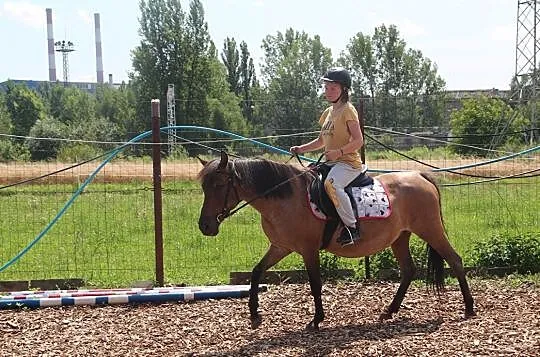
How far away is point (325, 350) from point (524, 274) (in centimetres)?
433

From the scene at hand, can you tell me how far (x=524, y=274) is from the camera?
858 cm

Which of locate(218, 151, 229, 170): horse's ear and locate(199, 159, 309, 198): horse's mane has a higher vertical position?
locate(218, 151, 229, 170): horse's ear

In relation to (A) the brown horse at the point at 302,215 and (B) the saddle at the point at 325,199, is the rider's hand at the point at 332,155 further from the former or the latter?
(A) the brown horse at the point at 302,215

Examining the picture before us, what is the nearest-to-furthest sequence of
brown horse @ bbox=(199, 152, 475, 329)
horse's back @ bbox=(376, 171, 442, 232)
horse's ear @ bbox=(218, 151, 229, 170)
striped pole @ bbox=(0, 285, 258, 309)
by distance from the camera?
horse's ear @ bbox=(218, 151, 229, 170) < brown horse @ bbox=(199, 152, 475, 329) < horse's back @ bbox=(376, 171, 442, 232) < striped pole @ bbox=(0, 285, 258, 309)

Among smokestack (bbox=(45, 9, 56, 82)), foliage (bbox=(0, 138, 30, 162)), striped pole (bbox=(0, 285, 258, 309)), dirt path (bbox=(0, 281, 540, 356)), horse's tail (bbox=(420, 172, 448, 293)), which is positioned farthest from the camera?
smokestack (bbox=(45, 9, 56, 82))

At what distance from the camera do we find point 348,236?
6195 millimetres

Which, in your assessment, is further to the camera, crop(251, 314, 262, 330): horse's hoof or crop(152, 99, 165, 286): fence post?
crop(152, 99, 165, 286): fence post

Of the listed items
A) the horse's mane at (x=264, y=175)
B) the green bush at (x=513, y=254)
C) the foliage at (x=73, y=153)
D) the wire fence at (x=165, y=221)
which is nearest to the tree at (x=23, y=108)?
the wire fence at (x=165, y=221)

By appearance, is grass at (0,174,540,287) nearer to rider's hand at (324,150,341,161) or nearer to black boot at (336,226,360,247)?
black boot at (336,226,360,247)

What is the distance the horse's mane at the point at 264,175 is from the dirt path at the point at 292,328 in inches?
52.6

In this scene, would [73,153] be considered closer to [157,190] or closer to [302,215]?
[157,190]

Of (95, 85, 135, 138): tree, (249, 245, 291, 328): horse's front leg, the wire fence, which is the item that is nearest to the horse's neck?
(249, 245, 291, 328): horse's front leg

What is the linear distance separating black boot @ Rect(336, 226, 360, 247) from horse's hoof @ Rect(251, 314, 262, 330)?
1.12 metres

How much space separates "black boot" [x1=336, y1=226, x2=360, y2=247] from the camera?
6172 mm
